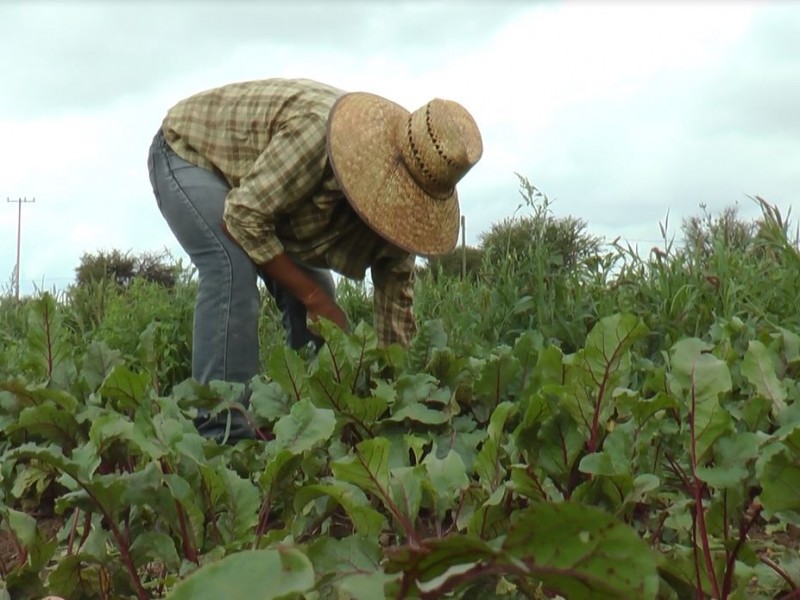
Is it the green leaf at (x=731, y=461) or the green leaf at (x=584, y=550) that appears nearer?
the green leaf at (x=584, y=550)

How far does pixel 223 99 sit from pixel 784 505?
286 cm

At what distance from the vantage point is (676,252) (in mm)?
4309

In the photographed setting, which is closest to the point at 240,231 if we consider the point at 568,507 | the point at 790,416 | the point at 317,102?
the point at 317,102

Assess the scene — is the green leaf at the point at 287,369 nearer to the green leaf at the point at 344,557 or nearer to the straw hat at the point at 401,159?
the green leaf at the point at 344,557

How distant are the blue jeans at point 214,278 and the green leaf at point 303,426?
1.96 metres

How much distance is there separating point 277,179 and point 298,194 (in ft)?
0.41

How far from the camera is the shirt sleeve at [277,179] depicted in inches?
129

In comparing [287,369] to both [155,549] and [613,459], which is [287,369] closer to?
[155,549]

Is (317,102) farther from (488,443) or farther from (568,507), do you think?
(568,507)

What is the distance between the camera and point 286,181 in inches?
130

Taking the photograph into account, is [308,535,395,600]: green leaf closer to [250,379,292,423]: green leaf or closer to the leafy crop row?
the leafy crop row

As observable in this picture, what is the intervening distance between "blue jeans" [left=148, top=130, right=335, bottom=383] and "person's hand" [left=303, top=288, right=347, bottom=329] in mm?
179

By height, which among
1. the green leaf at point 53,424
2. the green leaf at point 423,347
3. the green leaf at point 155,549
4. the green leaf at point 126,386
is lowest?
the green leaf at point 155,549

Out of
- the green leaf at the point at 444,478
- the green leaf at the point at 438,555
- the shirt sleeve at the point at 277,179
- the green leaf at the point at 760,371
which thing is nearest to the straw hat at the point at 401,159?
the shirt sleeve at the point at 277,179
